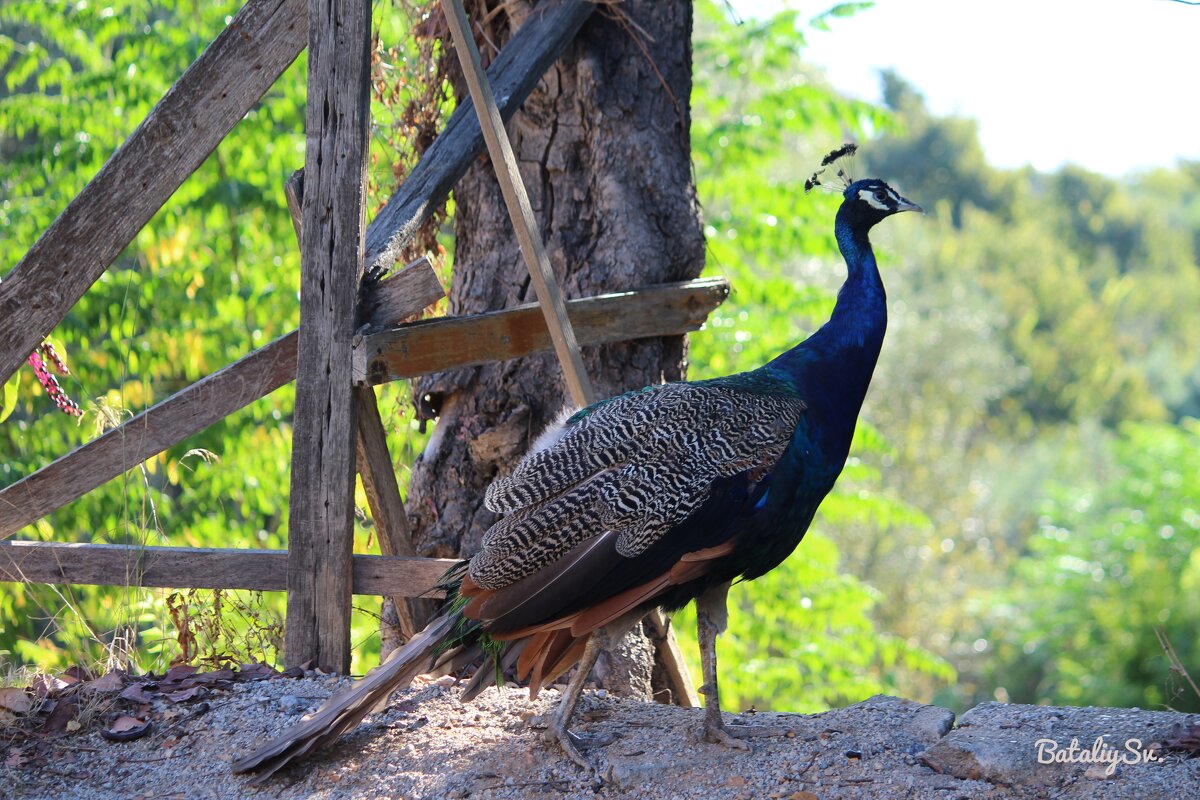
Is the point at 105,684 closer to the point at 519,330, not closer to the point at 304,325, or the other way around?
the point at 304,325

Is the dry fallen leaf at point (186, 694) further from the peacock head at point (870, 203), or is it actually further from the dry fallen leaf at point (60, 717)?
the peacock head at point (870, 203)

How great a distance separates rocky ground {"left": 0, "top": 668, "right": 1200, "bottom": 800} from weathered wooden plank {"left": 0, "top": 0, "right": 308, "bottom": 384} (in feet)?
3.70

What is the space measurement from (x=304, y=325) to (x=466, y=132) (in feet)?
3.19

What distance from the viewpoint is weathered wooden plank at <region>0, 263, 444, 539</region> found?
3.67 metres

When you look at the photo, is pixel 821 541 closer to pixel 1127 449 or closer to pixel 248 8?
pixel 248 8

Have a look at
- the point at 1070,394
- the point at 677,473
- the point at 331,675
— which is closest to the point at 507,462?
the point at 331,675

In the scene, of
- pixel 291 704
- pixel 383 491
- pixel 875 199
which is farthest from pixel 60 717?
pixel 875 199

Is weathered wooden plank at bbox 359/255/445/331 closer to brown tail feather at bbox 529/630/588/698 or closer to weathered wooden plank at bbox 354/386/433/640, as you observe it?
weathered wooden plank at bbox 354/386/433/640

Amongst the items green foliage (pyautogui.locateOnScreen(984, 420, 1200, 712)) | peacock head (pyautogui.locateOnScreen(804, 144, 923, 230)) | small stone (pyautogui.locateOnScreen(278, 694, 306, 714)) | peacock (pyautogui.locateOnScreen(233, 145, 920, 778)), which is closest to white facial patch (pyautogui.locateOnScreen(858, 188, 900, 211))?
peacock head (pyautogui.locateOnScreen(804, 144, 923, 230))

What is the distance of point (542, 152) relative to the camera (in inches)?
184

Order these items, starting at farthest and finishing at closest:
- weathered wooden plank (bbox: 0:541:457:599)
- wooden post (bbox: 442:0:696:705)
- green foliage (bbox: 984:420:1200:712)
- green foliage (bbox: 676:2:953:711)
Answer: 1. green foliage (bbox: 984:420:1200:712)
2. green foliage (bbox: 676:2:953:711)
3. wooden post (bbox: 442:0:696:705)
4. weathered wooden plank (bbox: 0:541:457:599)

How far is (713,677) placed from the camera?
132 inches

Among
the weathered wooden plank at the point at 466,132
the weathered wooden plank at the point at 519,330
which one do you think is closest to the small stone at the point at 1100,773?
the weathered wooden plank at the point at 519,330

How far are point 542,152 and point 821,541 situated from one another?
448 centimetres
